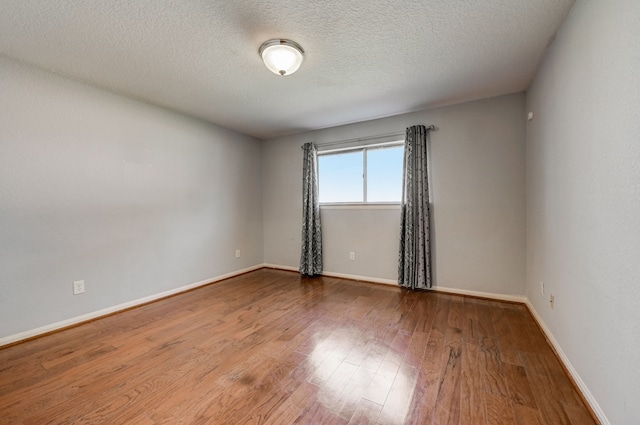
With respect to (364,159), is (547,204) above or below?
below

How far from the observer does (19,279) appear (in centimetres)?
211

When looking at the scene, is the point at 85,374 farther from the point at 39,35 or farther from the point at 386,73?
the point at 386,73

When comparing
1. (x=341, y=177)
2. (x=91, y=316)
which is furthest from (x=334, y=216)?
(x=91, y=316)

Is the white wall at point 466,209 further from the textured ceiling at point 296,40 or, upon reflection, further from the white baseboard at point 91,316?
the white baseboard at point 91,316

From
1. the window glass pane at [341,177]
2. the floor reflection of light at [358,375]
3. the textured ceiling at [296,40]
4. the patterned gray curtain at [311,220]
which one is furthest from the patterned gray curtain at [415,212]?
the floor reflection of light at [358,375]

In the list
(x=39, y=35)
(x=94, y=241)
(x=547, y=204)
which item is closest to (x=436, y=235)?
(x=547, y=204)

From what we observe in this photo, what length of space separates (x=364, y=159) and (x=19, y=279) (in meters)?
3.86

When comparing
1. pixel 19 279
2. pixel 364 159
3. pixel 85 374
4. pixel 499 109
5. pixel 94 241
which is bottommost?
pixel 85 374

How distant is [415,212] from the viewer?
10.7 feet

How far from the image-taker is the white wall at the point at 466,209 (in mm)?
2812

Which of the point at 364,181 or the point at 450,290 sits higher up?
the point at 364,181

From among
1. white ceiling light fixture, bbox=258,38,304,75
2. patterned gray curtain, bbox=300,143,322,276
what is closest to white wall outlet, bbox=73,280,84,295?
patterned gray curtain, bbox=300,143,322,276

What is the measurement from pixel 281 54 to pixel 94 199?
2366mm

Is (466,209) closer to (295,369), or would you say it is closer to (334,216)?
(334,216)
